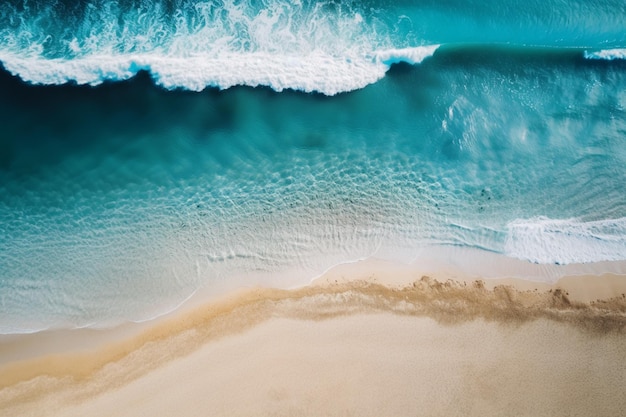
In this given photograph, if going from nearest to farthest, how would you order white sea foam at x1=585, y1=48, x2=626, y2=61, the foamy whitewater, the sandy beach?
the sandy beach < the foamy whitewater < white sea foam at x1=585, y1=48, x2=626, y2=61

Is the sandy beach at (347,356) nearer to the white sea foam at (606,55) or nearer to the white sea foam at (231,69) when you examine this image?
the white sea foam at (231,69)

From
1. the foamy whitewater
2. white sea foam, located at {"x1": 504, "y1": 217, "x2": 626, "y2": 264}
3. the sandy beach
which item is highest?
the foamy whitewater

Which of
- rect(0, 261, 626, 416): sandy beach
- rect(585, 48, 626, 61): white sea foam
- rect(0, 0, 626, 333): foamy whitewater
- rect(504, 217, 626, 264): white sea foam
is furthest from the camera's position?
rect(585, 48, 626, 61): white sea foam

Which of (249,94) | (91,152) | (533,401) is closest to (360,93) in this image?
(249,94)

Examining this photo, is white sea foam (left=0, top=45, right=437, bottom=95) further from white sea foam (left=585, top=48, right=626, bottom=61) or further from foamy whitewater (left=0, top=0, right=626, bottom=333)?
white sea foam (left=585, top=48, right=626, bottom=61)

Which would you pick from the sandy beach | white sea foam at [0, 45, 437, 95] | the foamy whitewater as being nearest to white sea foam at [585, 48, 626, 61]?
the foamy whitewater

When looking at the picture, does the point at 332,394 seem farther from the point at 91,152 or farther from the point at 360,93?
the point at 91,152

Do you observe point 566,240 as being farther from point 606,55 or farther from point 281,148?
point 281,148
